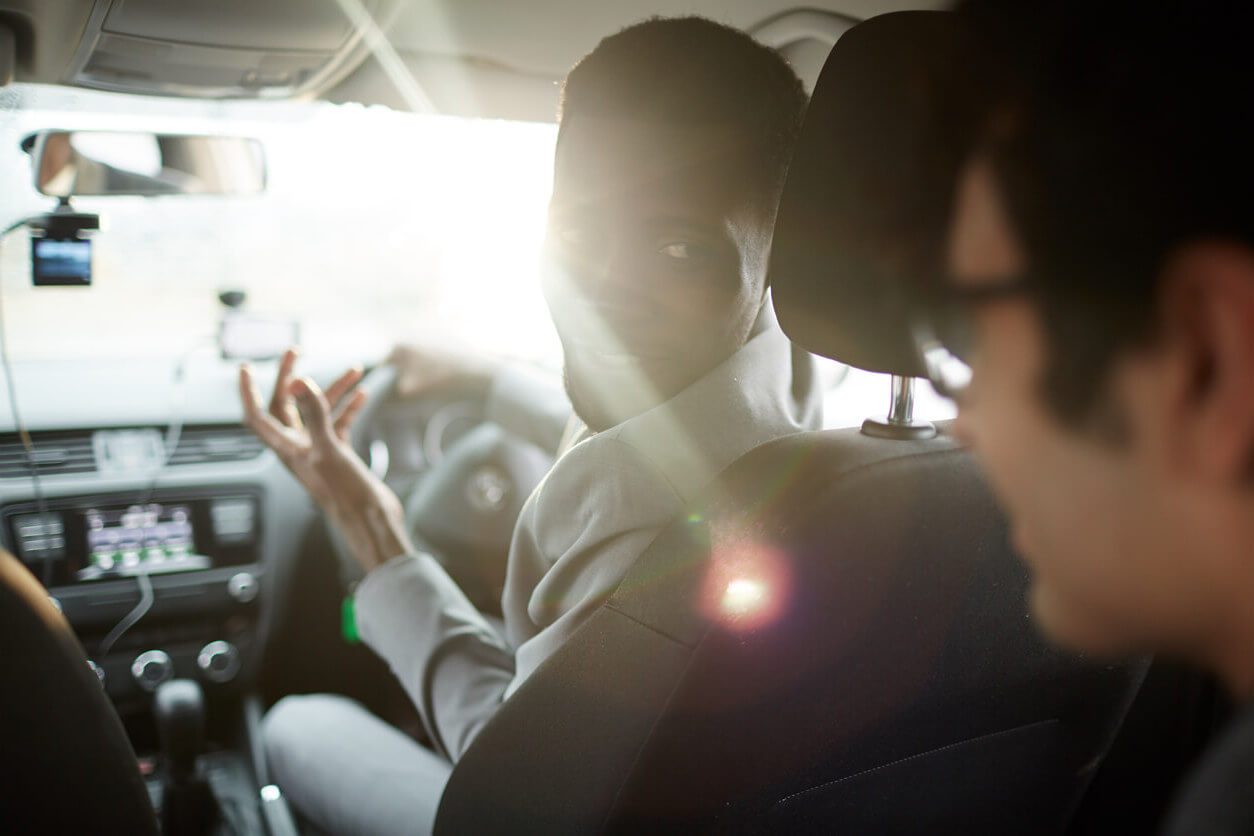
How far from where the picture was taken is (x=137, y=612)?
2.81 m

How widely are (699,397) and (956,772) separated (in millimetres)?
594

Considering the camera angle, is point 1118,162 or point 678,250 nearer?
point 1118,162

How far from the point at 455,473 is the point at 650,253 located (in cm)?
175

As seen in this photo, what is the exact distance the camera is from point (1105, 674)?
131cm

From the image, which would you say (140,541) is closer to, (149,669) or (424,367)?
(149,669)

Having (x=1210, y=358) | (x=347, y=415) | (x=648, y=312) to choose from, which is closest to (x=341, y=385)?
(x=347, y=415)

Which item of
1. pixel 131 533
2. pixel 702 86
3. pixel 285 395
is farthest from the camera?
pixel 131 533

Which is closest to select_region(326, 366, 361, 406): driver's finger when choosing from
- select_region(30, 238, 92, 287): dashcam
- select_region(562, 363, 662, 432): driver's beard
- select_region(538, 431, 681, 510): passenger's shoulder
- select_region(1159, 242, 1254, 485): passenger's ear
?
select_region(562, 363, 662, 432): driver's beard

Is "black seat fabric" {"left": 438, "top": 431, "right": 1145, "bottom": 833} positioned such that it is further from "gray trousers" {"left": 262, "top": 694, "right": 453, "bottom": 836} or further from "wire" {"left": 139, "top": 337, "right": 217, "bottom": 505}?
"wire" {"left": 139, "top": 337, "right": 217, "bottom": 505}

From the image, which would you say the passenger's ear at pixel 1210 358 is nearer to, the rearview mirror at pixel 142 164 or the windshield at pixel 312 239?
the windshield at pixel 312 239

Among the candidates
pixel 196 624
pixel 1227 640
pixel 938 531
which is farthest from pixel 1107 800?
pixel 196 624

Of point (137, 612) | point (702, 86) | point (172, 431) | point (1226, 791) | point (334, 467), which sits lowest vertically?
point (137, 612)

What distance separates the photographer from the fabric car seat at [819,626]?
104 centimetres

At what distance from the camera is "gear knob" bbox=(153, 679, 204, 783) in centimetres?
264
